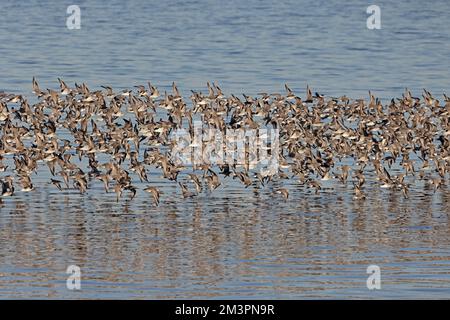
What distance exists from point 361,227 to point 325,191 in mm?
3881

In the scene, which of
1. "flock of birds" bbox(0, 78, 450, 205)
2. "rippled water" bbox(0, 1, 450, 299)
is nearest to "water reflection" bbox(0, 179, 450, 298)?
"rippled water" bbox(0, 1, 450, 299)

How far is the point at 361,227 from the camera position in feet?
96.5

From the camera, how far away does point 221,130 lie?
3656 cm

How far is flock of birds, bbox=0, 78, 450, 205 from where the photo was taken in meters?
33.4

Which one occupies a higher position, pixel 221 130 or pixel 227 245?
pixel 221 130

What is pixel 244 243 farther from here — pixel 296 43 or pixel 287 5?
pixel 287 5

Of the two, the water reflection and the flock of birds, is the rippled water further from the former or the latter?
the flock of birds

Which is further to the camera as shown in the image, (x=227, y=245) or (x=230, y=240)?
(x=230, y=240)

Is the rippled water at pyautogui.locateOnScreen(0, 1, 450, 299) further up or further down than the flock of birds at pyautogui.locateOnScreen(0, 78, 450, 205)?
further down

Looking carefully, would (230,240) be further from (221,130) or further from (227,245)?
(221,130)

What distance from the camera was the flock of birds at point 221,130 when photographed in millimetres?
33406

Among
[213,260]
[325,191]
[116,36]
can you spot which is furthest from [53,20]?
[213,260]

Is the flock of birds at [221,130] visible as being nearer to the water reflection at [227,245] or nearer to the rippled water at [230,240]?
the rippled water at [230,240]

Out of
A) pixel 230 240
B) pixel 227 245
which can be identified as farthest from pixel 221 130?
pixel 227 245
